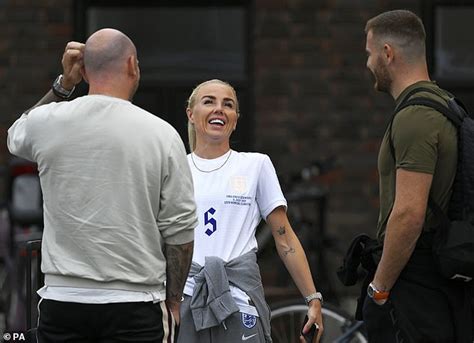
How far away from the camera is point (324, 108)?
1017 centimetres

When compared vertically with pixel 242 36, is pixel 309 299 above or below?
below

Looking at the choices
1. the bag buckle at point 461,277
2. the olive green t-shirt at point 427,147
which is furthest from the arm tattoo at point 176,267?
the bag buckle at point 461,277

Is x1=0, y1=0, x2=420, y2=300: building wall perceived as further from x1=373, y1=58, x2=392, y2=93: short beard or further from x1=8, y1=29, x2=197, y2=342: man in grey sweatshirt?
x1=8, y1=29, x2=197, y2=342: man in grey sweatshirt

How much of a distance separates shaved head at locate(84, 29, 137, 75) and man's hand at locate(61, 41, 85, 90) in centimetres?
15

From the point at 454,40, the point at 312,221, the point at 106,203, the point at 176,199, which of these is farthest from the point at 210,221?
the point at 454,40

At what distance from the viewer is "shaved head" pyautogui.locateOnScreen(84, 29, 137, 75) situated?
4.21m

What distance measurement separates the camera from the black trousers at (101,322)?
4109mm

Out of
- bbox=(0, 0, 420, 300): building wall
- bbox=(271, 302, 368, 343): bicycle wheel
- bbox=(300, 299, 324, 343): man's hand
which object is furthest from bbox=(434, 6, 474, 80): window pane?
bbox=(300, 299, 324, 343): man's hand

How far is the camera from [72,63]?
173 inches

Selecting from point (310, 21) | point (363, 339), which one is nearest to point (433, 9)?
point (310, 21)

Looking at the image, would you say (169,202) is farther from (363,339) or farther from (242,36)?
(242,36)

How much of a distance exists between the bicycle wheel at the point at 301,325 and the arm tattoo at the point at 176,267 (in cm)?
247

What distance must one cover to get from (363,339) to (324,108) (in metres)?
3.78

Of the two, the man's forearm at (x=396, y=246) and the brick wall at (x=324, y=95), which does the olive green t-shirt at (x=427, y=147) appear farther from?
the brick wall at (x=324, y=95)
